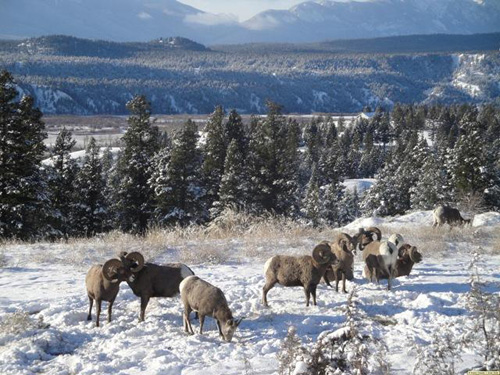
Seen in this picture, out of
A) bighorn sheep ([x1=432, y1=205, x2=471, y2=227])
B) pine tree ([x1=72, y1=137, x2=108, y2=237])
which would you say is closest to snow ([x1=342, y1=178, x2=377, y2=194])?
pine tree ([x1=72, y1=137, x2=108, y2=237])

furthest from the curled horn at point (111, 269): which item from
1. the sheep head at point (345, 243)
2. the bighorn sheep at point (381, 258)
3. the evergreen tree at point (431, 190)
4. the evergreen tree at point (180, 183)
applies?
the evergreen tree at point (431, 190)

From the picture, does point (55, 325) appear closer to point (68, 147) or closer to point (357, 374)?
point (357, 374)

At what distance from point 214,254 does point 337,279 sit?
12.5 ft

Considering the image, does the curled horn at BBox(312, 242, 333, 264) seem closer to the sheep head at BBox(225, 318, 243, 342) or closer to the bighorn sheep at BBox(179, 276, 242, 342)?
the bighorn sheep at BBox(179, 276, 242, 342)

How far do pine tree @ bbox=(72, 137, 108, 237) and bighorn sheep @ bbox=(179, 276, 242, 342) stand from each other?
30.5 metres

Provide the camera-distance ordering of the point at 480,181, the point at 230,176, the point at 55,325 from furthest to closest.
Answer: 1. the point at 480,181
2. the point at 230,176
3. the point at 55,325

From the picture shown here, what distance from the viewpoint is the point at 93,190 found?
36344 mm

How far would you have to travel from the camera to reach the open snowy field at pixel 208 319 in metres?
6.18

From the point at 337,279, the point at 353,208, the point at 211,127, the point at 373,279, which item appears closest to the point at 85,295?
the point at 337,279

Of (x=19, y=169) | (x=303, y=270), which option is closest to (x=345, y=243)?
(x=303, y=270)

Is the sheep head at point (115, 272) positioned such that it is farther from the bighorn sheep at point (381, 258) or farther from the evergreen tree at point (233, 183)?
the evergreen tree at point (233, 183)

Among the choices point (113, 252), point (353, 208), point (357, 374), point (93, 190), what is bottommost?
point (353, 208)

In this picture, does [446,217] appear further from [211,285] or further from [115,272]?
[115,272]

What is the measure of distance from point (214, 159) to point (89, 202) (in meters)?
10.3
